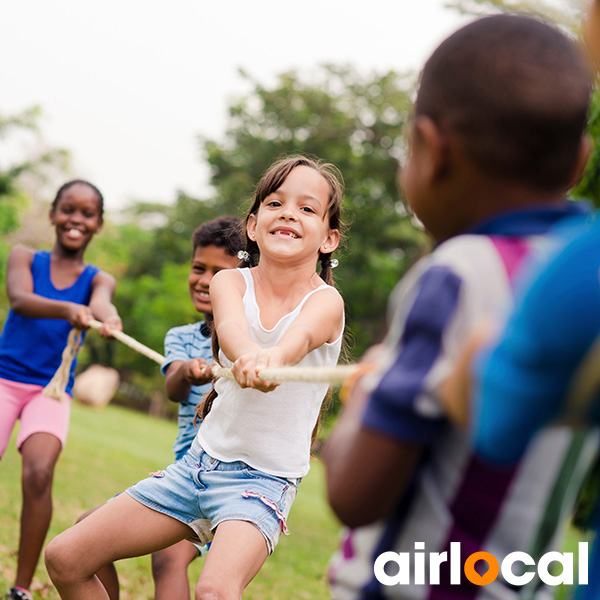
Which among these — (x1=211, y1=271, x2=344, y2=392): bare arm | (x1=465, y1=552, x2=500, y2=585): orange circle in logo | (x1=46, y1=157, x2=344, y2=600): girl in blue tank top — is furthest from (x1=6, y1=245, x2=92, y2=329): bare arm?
(x1=465, y1=552, x2=500, y2=585): orange circle in logo

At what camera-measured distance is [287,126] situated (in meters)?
26.9

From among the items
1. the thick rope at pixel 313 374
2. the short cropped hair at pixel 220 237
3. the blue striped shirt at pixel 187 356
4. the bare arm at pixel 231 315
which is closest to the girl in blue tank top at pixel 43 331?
the blue striped shirt at pixel 187 356

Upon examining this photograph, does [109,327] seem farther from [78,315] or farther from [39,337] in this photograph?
[39,337]

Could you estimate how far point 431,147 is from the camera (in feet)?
4.24

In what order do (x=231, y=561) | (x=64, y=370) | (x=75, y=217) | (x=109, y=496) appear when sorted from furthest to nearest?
1. (x=109, y=496)
2. (x=75, y=217)
3. (x=64, y=370)
4. (x=231, y=561)

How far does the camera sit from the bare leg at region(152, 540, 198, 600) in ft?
11.1

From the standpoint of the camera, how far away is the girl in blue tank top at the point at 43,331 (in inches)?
161

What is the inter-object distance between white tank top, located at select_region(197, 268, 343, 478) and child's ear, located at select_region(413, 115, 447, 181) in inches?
56.7

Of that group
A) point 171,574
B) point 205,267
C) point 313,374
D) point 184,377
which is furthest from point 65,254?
point 313,374

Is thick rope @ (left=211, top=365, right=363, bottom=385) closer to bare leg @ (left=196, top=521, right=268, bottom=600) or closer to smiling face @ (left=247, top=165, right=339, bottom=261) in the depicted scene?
bare leg @ (left=196, top=521, right=268, bottom=600)

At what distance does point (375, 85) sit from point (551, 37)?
26728 millimetres

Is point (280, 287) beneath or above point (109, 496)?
above

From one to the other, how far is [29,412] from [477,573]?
347cm

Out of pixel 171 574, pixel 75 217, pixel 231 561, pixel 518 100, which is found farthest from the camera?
pixel 75 217
